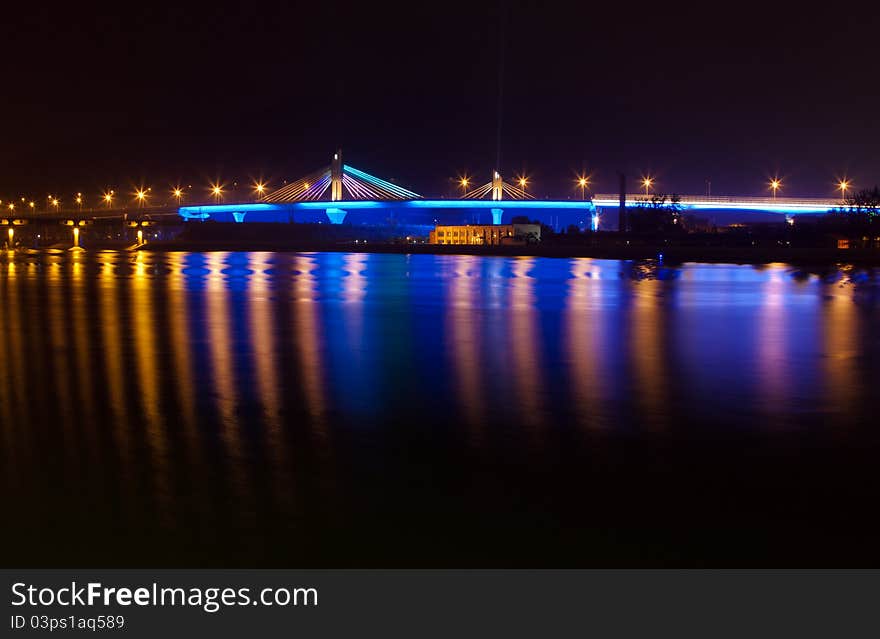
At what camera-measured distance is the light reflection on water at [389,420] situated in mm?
3959

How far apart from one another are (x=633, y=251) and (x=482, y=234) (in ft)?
97.0

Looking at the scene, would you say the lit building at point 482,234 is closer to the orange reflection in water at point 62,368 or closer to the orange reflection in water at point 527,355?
the orange reflection in water at point 527,355

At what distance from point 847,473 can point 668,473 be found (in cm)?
90

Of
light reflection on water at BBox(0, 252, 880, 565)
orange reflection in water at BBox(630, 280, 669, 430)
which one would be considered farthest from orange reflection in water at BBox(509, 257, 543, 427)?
orange reflection in water at BBox(630, 280, 669, 430)

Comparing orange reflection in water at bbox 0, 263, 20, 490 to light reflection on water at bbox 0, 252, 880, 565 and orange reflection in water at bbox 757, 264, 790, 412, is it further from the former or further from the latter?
orange reflection in water at bbox 757, 264, 790, 412

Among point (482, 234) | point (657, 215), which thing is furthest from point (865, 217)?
point (482, 234)

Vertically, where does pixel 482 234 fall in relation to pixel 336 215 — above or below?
below

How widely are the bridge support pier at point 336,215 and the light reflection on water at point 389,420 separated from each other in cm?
7221

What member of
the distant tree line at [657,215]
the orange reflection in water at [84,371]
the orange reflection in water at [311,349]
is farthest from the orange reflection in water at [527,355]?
the distant tree line at [657,215]

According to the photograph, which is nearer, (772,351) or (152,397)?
(152,397)

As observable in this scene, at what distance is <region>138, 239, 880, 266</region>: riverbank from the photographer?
134 feet

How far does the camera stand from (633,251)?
4888 cm

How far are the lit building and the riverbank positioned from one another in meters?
12.5

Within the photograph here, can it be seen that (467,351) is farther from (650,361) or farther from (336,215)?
(336,215)
